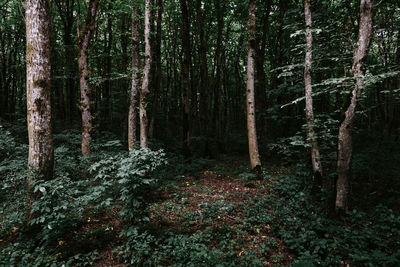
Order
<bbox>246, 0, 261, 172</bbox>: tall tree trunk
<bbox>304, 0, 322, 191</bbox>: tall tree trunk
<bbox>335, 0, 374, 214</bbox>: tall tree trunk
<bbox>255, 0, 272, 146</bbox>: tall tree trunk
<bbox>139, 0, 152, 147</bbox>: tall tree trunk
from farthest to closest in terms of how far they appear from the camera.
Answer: <bbox>255, 0, 272, 146</bbox>: tall tree trunk
<bbox>246, 0, 261, 172</bbox>: tall tree trunk
<bbox>139, 0, 152, 147</bbox>: tall tree trunk
<bbox>304, 0, 322, 191</bbox>: tall tree trunk
<bbox>335, 0, 374, 214</bbox>: tall tree trunk

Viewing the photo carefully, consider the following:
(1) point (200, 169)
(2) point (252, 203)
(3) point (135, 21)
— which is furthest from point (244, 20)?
(2) point (252, 203)

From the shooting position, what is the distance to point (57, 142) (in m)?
14.2

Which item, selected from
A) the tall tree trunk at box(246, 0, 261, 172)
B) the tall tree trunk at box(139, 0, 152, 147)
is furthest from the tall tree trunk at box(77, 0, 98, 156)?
the tall tree trunk at box(246, 0, 261, 172)

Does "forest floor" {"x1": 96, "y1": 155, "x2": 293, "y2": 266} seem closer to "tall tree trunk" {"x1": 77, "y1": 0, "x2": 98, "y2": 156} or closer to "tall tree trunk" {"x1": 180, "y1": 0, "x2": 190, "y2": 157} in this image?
"tall tree trunk" {"x1": 180, "y1": 0, "x2": 190, "y2": 157}

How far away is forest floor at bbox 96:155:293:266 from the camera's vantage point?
199 inches

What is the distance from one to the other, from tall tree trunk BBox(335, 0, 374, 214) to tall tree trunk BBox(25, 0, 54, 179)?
7960mm

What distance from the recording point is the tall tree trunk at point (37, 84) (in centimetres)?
549

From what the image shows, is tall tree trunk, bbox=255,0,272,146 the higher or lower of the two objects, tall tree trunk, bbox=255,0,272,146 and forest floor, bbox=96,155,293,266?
the higher

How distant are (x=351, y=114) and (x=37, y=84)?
8.34 m

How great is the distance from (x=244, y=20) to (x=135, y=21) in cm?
1093

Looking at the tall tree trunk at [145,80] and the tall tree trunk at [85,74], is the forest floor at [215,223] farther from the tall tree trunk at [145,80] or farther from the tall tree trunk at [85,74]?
the tall tree trunk at [85,74]

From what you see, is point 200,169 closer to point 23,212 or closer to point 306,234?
point 306,234

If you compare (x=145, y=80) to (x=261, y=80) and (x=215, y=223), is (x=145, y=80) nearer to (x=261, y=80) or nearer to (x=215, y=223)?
(x=215, y=223)

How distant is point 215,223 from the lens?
6.36 meters
